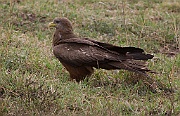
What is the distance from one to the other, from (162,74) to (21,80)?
7.78 ft

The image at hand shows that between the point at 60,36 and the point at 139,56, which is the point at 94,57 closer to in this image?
the point at 139,56

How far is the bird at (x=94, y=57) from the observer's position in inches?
264

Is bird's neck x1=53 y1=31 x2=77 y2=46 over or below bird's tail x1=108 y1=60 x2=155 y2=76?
over

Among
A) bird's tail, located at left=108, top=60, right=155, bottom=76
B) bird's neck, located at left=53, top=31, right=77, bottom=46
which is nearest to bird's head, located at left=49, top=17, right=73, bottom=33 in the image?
bird's neck, located at left=53, top=31, right=77, bottom=46

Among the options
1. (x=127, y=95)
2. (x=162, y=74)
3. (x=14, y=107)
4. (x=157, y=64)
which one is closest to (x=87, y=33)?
(x=157, y=64)

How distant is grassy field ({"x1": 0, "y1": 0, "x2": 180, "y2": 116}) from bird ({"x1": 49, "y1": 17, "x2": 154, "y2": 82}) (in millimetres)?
203

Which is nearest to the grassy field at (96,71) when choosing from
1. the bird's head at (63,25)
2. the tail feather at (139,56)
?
the tail feather at (139,56)

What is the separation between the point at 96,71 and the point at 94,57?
50 centimetres

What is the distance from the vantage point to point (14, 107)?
545cm

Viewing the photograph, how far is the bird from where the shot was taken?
264 inches

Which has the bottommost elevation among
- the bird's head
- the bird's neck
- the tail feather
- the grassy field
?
the grassy field

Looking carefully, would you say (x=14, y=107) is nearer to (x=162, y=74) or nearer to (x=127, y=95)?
(x=127, y=95)

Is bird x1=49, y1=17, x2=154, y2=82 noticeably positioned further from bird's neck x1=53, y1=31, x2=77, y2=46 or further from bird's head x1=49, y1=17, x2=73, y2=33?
bird's head x1=49, y1=17, x2=73, y2=33

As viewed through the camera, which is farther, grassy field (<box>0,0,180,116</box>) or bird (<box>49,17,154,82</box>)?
bird (<box>49,17,154,82</box>)
